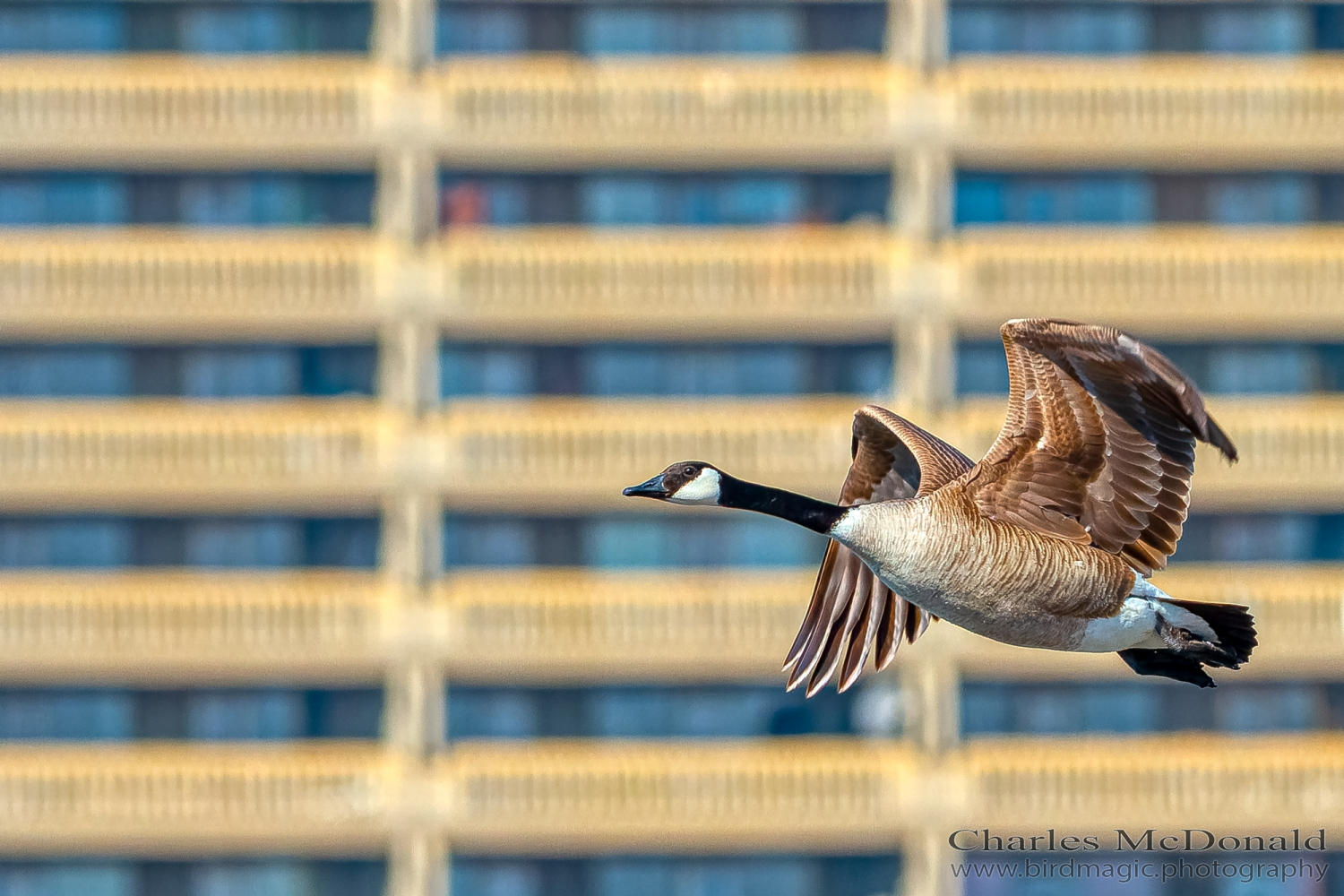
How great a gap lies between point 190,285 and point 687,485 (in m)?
34.0

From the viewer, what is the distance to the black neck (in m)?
12.1

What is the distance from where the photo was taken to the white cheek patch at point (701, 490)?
1212 cm

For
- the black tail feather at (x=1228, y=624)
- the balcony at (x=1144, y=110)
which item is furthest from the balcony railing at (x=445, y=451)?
the black tail feather at (x=1228, y=624)

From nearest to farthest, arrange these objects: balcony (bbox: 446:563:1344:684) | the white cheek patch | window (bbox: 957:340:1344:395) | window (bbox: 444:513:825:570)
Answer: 1. the white cheek patch
2. balcony (bbox: 446:563:1344:684)
3. window (bbox: 444:513:825:570)
4. window (bbox: 957:340:1344:395)

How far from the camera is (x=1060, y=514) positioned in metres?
13.2

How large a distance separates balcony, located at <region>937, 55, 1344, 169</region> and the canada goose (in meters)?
32.1

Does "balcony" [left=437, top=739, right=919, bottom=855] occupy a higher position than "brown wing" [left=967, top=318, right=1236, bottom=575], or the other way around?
"brown wing" [left=967, top=318, right=1236, bottom=575]

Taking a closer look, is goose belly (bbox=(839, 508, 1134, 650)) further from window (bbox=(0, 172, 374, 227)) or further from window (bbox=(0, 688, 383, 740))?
window (bbox=(0, 172, 374, 227))

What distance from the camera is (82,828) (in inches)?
1754

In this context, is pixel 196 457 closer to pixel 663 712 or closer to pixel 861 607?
pixel 663 712

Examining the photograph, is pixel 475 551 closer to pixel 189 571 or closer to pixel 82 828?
pixel 189 571

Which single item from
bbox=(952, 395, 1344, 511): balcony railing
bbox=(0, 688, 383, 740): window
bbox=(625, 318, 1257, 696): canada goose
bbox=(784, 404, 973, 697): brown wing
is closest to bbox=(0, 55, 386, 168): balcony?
bbox=(0, 688, 383, 740): window

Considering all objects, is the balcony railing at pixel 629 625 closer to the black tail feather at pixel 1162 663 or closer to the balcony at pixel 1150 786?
the balcony at pixel 1150 786

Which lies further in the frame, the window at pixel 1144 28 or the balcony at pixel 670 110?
the window at pixel 1144 28
